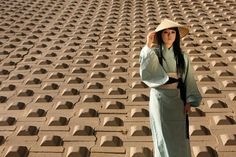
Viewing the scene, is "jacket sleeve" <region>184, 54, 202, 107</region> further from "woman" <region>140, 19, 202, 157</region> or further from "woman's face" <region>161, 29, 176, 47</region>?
"woman's face" <region>161, 29, 176, 47</region>

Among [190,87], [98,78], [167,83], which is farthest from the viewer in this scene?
[98,78]

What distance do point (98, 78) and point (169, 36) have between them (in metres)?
2.75

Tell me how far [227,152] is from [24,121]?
2.10 m

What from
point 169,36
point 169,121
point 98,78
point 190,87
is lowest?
point 98,78

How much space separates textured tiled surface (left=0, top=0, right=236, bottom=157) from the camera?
4.05 m

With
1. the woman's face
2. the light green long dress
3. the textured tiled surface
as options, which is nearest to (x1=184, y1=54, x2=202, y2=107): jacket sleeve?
the light green long dress

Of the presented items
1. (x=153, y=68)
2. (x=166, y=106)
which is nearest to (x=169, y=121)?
(x=166, y=106)

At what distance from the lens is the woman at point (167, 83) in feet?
9.58

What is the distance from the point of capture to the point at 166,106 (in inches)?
115

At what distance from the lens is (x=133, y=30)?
24.5 feet

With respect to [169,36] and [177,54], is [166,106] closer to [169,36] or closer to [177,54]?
[177,54]

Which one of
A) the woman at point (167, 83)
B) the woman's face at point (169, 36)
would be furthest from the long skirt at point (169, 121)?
the woman's face at point (169, 36)

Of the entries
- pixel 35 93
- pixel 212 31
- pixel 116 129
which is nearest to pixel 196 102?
pixel 116 129

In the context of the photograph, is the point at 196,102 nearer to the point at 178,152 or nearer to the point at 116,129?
the point at 178,152
